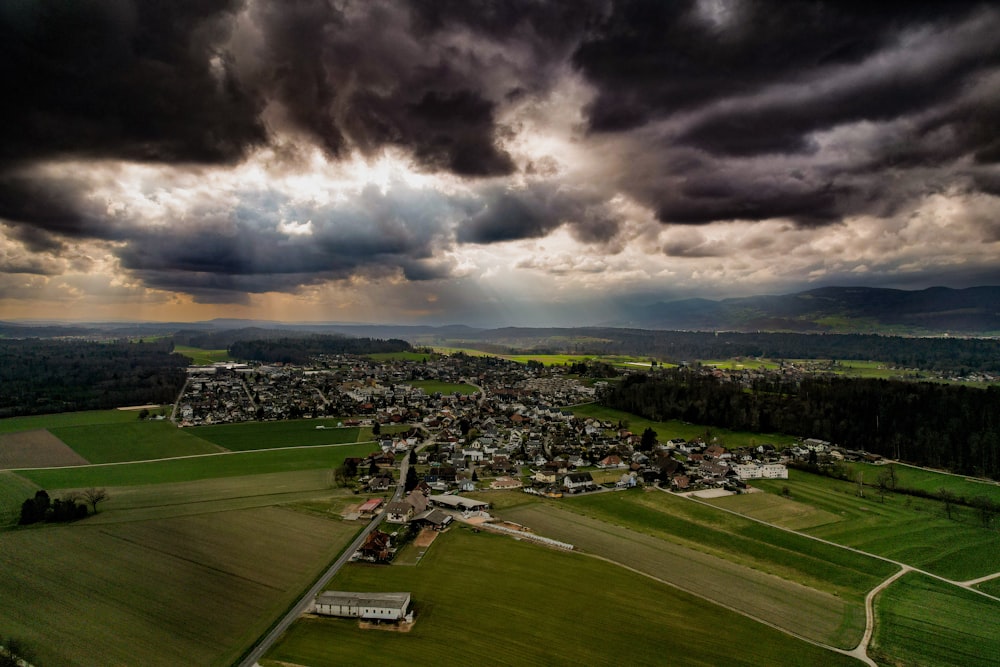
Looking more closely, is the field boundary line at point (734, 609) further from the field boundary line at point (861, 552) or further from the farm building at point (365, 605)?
the field boundary line at point (861, 552)

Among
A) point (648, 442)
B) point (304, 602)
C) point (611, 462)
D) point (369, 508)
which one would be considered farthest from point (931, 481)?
point (304, 602)

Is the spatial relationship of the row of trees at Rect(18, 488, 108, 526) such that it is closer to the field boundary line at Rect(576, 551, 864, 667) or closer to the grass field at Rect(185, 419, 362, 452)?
the grass field at Rect(185, 419, 362, 452)

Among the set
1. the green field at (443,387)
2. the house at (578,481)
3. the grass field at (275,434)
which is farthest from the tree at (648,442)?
the green field at (443,387)

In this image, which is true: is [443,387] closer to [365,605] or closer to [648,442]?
[648,442]

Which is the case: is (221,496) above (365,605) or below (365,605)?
below

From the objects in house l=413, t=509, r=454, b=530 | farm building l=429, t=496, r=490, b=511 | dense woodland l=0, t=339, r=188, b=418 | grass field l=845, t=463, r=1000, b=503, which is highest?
dense woodland l=0, t=339, r=188, b=418

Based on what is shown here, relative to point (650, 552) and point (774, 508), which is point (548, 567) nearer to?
point (650, 552)

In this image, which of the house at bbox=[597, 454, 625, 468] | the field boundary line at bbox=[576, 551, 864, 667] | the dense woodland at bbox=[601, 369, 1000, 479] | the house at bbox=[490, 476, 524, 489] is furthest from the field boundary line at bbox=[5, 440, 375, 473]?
the dense woodland at bbox=[601, 369, 1000, 479]

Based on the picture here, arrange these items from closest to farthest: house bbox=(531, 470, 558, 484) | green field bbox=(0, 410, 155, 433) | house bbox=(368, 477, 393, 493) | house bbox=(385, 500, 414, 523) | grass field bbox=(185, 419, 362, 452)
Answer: house bbox=(385, 500, 414, 523), house bbox=(368, 477, 393, 493), house bbox=(531, 470, 558, 484), grass field bbox=(185, 419, 362, 452), green field bbox=(0, 410, 155, 433)
